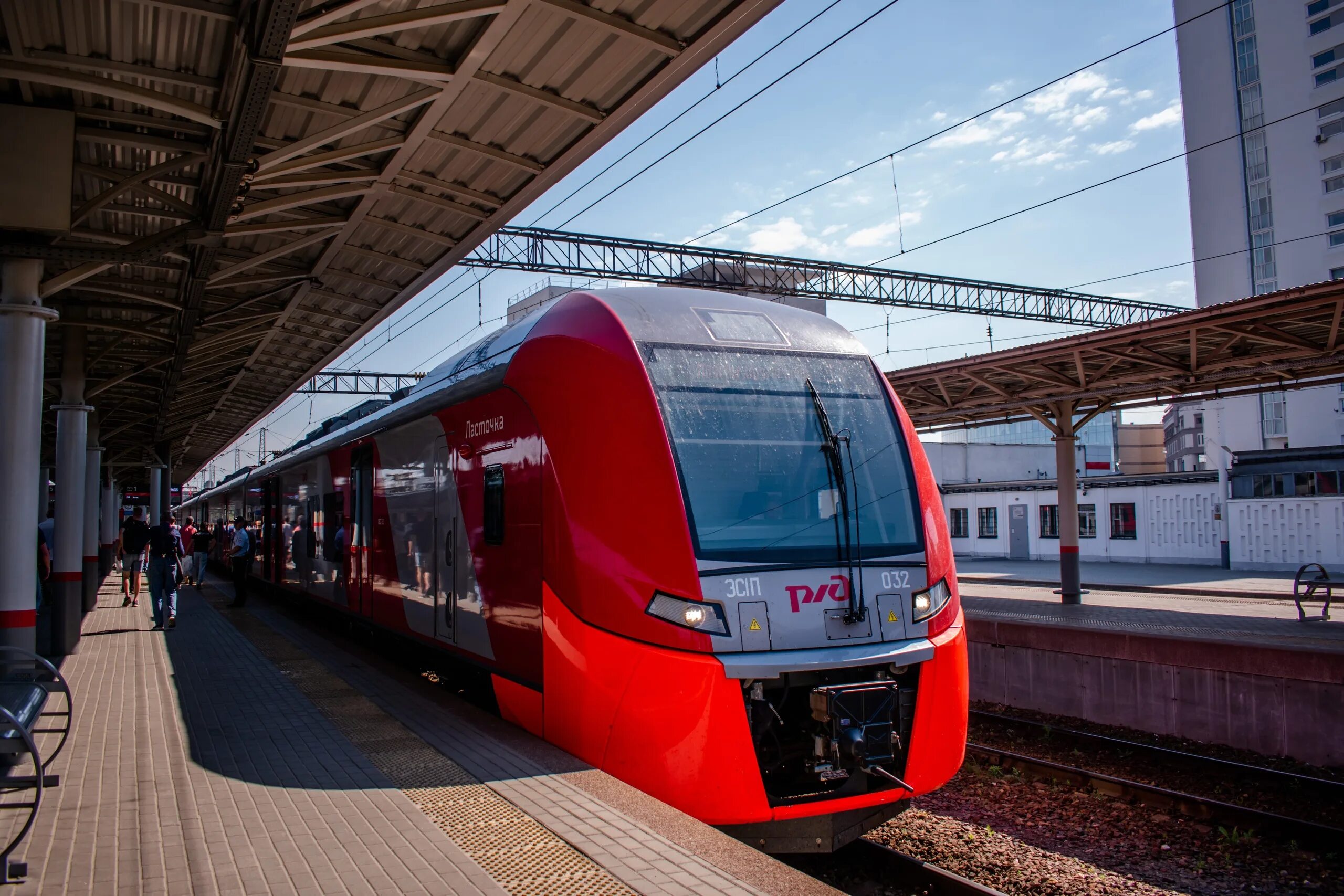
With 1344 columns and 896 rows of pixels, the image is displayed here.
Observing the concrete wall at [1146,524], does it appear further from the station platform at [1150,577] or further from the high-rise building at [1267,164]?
the high-rise building at [1267,164]

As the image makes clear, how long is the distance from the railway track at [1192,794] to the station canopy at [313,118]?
6687 millimetres

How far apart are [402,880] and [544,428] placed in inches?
121

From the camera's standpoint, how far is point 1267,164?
58125 millimetres

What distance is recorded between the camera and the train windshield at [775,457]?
5.66 meters

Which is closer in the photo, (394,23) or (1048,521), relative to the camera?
(394,23)

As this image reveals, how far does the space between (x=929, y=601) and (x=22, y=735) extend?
15.6 feet

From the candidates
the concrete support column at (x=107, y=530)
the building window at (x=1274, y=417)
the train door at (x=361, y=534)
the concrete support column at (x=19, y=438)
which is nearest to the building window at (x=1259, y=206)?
the building window at (x=1274, y=417)

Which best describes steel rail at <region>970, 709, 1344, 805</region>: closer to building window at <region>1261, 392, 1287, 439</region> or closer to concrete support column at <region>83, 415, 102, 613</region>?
concrete support column at <region>83, 415, 102, 613</region>

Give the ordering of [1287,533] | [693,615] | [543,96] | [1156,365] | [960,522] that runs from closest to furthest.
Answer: [693,615] → [543,96] → [1156,365] → [1287,533] → [960,522]

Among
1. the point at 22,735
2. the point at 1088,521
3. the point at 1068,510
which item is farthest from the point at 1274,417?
the point at 22,735

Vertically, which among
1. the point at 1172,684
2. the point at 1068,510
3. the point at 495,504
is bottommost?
the point at 1172,684

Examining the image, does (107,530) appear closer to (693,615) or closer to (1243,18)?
(693,615)

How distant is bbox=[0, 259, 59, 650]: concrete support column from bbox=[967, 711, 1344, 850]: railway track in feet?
28.2

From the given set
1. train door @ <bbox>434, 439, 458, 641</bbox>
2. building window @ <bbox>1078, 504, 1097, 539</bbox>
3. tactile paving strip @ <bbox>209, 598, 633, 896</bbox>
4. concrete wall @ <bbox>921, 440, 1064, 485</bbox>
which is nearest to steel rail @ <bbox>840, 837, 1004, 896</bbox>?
tactile paving strip @ <bbox>209, 598, 633, 896</bbox>
